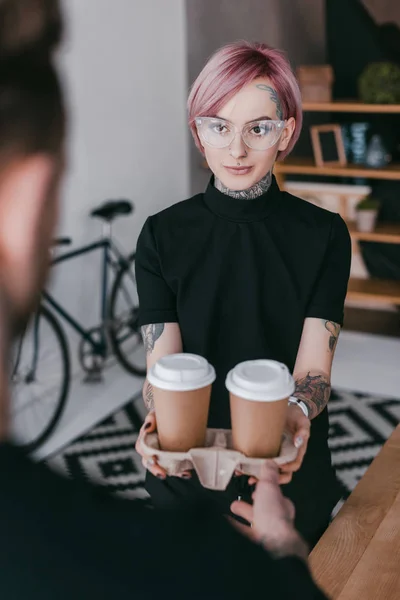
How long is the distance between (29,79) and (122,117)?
11.1 ft

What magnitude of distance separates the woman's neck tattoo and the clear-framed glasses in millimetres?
89

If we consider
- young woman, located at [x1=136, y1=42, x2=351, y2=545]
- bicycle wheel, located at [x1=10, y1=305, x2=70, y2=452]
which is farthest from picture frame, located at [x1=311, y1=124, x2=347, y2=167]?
young woman, located at [x1=136, y1=42, x2=351, y2=545]

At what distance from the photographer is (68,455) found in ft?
10.5

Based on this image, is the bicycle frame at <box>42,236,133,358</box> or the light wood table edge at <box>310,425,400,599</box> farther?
the bicycle frame at <box>42,236,133,358</box>

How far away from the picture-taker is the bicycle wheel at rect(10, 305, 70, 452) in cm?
326

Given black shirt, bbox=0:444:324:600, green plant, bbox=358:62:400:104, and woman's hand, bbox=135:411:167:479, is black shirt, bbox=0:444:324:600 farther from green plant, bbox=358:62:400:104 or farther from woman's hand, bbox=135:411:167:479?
green plant, bbox=358:62:400:104

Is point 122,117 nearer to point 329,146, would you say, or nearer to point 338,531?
point 329,146

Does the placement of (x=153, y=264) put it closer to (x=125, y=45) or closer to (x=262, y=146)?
(x=262, y=146)

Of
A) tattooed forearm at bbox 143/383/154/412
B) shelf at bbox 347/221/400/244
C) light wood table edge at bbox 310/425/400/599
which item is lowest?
shelf at bbox 347/221/400/244

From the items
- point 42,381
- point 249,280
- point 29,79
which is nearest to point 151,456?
point 249,280

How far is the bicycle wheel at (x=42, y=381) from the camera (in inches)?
128

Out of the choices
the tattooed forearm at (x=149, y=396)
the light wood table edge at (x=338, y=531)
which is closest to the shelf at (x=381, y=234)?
the light wood table edge at (x=338, y=531)

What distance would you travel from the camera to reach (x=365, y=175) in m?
4.13

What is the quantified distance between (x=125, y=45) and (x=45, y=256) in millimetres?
3449
